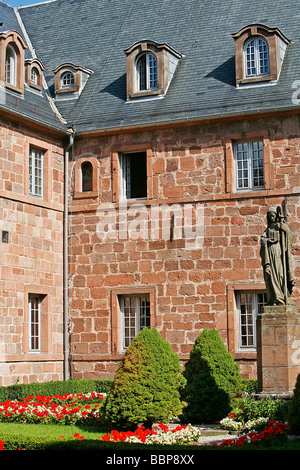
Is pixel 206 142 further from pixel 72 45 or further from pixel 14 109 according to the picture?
pixel 72 45

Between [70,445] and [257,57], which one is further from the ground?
[257,57]

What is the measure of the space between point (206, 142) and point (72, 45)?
6.89 meters

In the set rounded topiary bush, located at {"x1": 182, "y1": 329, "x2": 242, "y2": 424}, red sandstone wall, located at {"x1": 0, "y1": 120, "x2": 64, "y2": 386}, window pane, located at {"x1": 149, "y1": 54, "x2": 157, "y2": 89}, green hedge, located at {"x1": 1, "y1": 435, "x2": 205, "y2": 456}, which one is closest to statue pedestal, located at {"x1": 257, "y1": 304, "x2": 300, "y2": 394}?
rounded topiary bush, located at {"x1": 182, "y1": 329, "x2": 242, "y2": 424}

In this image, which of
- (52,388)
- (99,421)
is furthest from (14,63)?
(99,421)

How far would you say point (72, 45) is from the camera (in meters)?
25.8

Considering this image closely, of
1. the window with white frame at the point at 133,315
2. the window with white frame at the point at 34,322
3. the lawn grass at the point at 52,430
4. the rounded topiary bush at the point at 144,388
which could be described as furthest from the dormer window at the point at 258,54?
the lawn grass at the point at 52,430

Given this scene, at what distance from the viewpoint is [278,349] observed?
14.9 meters

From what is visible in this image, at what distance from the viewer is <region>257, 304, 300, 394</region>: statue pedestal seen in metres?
14.8

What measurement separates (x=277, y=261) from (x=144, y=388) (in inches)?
137

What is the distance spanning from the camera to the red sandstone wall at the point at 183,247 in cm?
2047

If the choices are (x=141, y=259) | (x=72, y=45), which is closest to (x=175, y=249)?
(x=141, y=259)

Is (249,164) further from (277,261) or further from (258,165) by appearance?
(277,261)

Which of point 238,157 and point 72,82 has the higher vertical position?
point 72,82

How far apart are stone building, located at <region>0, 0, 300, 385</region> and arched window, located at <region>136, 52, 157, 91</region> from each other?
0.04 m
